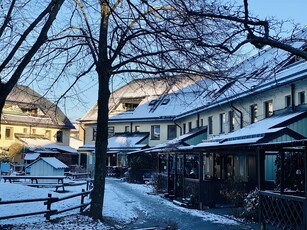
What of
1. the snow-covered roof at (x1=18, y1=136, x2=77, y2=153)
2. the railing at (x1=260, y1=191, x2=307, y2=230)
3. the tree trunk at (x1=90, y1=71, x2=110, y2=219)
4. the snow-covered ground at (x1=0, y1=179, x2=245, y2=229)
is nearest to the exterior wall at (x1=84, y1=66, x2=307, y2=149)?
the railing at (x1=260, y1=191, x2=307, y2=230)

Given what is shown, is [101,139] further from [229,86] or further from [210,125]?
[210,125]

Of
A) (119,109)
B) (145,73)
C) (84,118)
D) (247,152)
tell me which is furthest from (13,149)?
(145,73)

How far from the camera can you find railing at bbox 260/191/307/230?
12.4m

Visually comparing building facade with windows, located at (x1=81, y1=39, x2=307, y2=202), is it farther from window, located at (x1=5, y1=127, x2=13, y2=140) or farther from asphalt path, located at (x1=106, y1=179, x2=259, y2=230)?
window, located at (x1=5, y1=127, x2=13, y2=140)

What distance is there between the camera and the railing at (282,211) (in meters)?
12.4

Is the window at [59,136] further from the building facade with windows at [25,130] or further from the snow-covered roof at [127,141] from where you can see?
the snow-covered roof at [127,141]

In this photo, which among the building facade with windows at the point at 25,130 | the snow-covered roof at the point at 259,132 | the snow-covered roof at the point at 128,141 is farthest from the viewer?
the building facade with windows at the point at 25,130

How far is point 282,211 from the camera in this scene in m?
13.4

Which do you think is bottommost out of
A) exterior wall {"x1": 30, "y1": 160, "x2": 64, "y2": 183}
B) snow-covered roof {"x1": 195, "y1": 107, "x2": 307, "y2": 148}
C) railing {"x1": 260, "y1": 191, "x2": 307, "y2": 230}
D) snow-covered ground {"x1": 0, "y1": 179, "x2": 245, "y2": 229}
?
snow-covered ground {"x1": 0, "y1": 179, "x2": 245, "y2": 229}

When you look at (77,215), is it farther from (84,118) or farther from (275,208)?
(84,118)

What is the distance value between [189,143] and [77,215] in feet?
55.8

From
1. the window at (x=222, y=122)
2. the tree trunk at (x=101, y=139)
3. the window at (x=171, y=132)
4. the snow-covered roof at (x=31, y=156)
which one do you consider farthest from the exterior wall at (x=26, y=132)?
the tree trunk at (x=101, y=139)

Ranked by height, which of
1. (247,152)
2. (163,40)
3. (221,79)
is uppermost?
(163,40)

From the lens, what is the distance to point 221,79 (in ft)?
43.1
